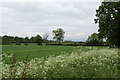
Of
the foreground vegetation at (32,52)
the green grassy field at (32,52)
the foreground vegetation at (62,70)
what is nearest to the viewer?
the foreground vegetation at (62,70)

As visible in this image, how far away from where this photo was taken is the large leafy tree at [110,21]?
1213 cm

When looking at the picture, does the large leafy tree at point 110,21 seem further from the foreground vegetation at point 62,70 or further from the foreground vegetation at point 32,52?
the foreground vegetation at point 32,52

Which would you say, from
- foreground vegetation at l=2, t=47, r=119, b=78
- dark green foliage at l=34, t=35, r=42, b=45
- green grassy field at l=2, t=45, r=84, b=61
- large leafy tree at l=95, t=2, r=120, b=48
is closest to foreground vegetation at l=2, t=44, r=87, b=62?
green grassy field at l=2, t=45, r=84, b=61

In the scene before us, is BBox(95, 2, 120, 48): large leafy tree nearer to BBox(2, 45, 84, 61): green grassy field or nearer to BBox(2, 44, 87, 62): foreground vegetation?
BBox(2, 44, 87, 62): foreground vegetation

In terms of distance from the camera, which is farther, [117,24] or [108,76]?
[117,24]

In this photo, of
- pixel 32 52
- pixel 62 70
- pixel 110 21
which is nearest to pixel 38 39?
Result: pixel 32 52

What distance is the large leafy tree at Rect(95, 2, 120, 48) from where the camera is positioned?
12.1 metres

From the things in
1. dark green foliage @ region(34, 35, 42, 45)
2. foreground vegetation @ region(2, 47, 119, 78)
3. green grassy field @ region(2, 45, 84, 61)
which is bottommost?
green grassy field @ region(2, 45, 84, 61)

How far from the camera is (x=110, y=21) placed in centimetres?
1255

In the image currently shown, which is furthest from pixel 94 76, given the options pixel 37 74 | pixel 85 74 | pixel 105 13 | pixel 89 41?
pixel 89 41

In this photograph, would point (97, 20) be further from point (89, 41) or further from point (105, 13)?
point (89, 41)

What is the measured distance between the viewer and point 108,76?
7.17m

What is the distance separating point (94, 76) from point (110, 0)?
285 inches

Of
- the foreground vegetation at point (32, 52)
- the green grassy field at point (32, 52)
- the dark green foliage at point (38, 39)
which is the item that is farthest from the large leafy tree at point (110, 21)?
the dark green foliage at point (38, 39)
